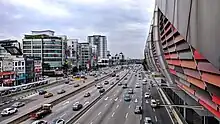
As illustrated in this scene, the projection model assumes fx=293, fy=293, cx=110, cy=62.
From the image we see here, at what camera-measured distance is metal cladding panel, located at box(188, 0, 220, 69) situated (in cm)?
558

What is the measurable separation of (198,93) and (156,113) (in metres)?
21.7

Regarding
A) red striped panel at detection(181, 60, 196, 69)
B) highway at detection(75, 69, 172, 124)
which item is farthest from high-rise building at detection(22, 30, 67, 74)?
red striped panel at detection(181, 60, 196, 69)

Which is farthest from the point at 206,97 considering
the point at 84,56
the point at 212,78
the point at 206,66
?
the point at 84,56

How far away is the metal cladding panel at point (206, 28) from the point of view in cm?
558

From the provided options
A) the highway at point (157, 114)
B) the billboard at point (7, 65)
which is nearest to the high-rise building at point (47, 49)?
the billboard at point (7, 65)

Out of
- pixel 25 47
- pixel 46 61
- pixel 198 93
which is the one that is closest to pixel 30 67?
pixel 46 61

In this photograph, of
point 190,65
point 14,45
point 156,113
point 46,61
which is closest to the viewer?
point 190,65

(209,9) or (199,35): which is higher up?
(209,9)

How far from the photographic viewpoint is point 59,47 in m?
116

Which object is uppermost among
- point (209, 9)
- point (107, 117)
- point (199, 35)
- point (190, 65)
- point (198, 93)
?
point (209, 9)

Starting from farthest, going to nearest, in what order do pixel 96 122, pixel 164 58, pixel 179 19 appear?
pixel 96 122, pixel 164 58, pixel 179 19

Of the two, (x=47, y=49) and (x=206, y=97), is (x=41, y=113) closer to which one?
(x=206, y=97)

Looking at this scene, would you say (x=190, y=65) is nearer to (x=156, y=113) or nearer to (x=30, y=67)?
(x=156, y=113)

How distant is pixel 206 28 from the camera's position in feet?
20.3
